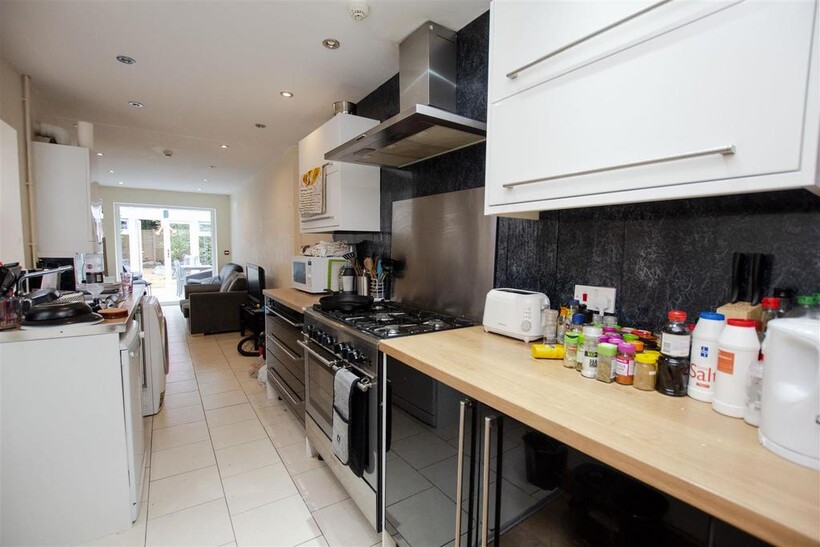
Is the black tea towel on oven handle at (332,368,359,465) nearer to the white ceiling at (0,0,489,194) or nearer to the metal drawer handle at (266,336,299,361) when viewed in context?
the metal drawer handle at (266,336,299,361)

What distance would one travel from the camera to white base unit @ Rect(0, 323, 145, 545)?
4.68 ft

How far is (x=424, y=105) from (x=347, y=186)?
3.37 ft

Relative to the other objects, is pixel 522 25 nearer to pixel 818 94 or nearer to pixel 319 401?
pixel 818 94

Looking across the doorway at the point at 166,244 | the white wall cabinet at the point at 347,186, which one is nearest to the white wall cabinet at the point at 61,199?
the white wall cabinet at the point at 347,186

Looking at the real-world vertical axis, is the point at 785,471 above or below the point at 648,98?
below

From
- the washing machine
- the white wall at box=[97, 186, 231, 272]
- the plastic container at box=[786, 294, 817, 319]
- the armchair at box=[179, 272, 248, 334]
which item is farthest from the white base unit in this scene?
the white wall at box=[97, 186, 231, 272]

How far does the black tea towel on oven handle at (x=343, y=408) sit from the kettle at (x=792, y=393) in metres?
1.24

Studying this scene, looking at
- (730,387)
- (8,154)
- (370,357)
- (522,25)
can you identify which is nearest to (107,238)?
(8,154)

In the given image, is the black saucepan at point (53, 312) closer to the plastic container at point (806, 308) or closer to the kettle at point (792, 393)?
the kettle at point (792, 393)

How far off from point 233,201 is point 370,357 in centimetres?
812

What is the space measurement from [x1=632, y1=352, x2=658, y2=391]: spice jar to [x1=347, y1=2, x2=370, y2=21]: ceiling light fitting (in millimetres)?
1920

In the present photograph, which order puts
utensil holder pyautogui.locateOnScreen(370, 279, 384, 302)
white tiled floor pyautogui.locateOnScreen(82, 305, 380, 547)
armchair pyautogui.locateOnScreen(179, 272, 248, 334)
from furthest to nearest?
armchair pyautogui.locateOnScreen(179, 272, 248, 334) < utensil holder pyautogui.locateOnScreen(370, 279, 384, 302) < white tiled floor pyautogui.locateOnScreen(82, 305, 380, 547)

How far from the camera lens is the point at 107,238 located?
726cm

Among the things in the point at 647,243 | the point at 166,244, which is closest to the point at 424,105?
the point at 647,243
